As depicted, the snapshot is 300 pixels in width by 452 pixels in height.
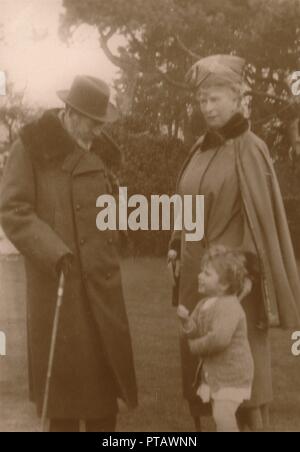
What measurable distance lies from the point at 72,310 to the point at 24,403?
2.03 feet

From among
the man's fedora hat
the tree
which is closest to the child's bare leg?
the man's fedora hat

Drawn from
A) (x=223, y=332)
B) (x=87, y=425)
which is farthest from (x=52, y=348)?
(x=223, y=332)

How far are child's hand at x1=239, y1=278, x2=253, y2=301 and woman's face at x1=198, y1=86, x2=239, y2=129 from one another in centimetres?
80

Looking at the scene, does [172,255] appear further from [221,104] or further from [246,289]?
[221,104]

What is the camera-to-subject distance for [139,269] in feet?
14.6

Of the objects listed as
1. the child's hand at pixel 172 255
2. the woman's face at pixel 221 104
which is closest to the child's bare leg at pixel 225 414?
the child's hand at pixel 172 255

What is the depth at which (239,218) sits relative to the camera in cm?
429

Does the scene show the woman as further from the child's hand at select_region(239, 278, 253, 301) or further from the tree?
the tree

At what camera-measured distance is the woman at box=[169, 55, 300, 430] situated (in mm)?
4289

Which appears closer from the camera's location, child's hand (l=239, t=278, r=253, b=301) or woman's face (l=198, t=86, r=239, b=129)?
child's hand (l=239, t=278, r=253, b=301)

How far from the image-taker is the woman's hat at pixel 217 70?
14.4 ft
